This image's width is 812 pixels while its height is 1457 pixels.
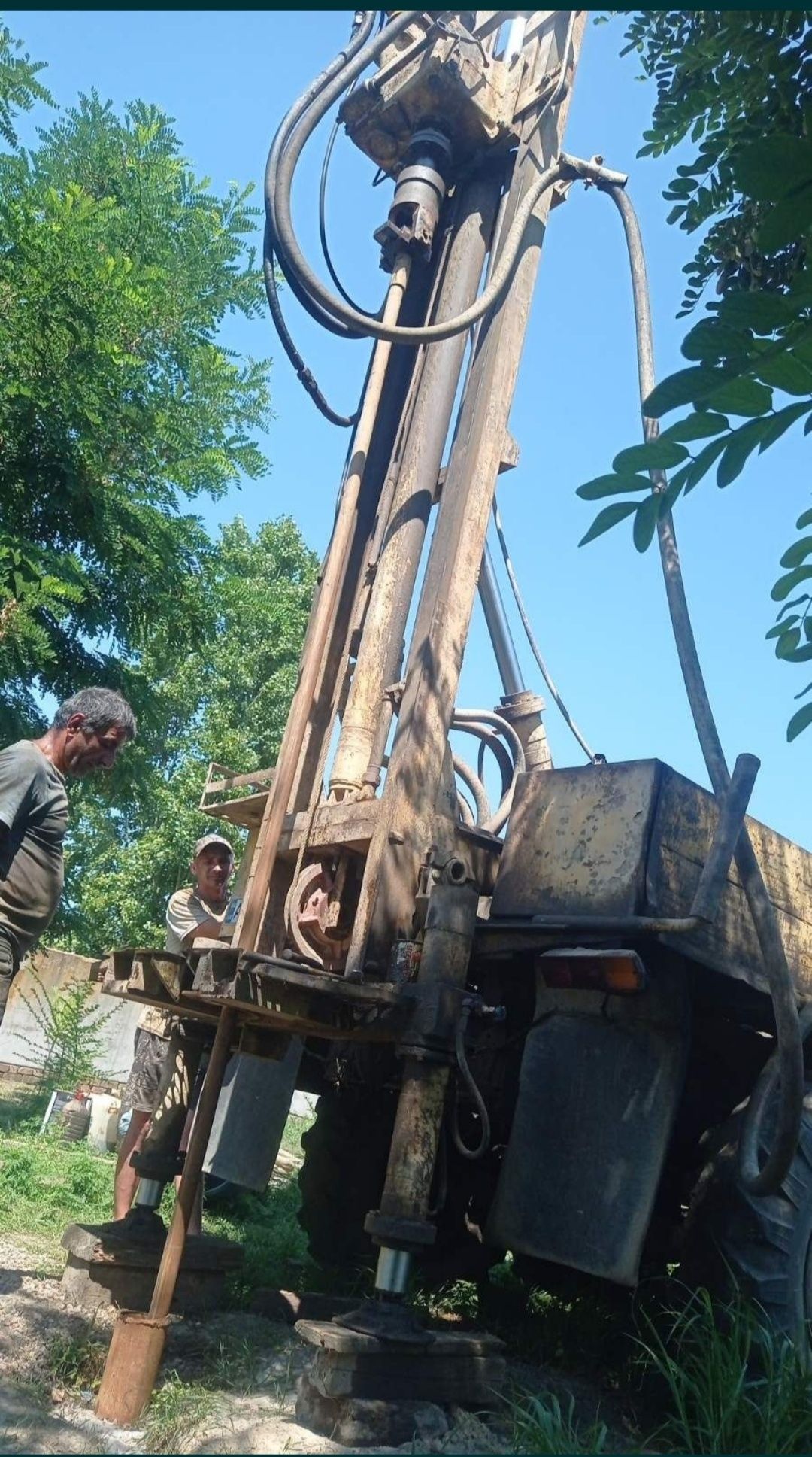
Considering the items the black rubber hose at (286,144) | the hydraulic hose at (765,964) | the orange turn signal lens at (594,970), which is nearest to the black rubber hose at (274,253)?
the black rubber hose at (286,144)

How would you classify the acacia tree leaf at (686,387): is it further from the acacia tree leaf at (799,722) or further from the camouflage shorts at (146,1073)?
the camouflage shorts at (146,1073)

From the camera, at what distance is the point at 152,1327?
135 inches

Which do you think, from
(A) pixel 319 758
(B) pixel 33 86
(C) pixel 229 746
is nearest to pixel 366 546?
(A) pixel 319 758

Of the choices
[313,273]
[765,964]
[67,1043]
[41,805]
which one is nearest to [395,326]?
[313,273]

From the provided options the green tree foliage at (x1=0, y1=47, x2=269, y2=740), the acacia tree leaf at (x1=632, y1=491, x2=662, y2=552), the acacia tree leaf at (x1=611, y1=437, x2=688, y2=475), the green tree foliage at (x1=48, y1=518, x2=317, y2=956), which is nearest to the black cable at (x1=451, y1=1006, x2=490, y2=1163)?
the acacia tree leaf at (x1=632, y1=491, x2=662, y2=552)

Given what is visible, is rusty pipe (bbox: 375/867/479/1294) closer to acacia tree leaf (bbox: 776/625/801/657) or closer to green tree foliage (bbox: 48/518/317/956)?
acacia tree leaf (bbox: 776/625/801/657)

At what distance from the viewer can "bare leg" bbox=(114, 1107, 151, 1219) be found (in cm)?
532

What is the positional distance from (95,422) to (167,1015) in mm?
4410

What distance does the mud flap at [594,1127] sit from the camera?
11.7 ft

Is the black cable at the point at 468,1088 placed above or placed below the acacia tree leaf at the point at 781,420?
below

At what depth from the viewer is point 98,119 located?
1064 cm

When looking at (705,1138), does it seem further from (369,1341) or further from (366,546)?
(366,546)

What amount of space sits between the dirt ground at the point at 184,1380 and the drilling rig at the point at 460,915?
14 cm

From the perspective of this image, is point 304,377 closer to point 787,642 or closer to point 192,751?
point 787,642
